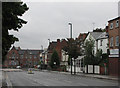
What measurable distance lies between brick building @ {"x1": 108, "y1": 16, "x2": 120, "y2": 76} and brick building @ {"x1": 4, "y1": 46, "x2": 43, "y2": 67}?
104 meters

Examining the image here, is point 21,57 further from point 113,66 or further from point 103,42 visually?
point 113,66

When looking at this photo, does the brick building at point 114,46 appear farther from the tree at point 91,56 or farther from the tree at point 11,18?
the tree at point 11,18

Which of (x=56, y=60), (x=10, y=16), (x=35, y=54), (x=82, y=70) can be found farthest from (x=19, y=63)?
(x=10, y=16)

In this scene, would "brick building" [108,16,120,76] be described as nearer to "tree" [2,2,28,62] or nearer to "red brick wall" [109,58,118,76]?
"red brick wall" [109,58,118,76]

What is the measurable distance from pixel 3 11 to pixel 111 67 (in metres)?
29.0

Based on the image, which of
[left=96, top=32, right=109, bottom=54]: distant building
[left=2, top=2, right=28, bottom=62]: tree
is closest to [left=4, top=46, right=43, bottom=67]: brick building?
[left=96, top=32, right=109, bottom=54]: distant building

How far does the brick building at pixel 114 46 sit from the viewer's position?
4069 centimetres

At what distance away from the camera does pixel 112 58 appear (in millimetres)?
42125

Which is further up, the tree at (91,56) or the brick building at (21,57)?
the brick building at (21,57)

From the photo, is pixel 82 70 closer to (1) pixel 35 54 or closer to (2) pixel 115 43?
(2) pixel 115 43

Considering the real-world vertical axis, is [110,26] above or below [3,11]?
above

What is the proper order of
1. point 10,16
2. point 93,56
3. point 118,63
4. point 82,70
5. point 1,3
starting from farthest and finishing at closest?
point 82,70
point 93,56
point 118,63
point 10,16
point 1,3

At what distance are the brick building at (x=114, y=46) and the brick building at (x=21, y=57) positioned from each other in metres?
104

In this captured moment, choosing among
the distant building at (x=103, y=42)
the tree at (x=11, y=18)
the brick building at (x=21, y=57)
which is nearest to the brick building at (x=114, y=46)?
the distant building at (x=103, y=42)
